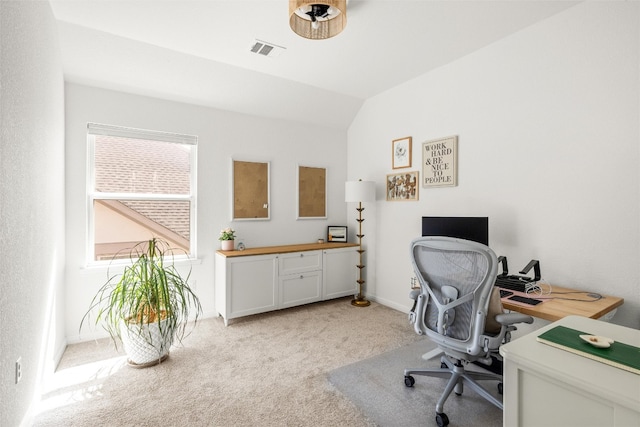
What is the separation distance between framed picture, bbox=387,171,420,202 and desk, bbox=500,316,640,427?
2511mm

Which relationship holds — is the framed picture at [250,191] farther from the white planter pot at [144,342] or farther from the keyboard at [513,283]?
the keyboard at [513,283]

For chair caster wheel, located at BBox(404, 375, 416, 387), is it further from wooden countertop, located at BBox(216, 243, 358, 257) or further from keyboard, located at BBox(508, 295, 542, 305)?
wooden countertop, located at BBox(216, 243, 358, 257)

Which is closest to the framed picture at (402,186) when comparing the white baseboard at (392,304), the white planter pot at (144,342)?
the white baseboard at (392,304)

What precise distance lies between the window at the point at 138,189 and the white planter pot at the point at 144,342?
1104mm

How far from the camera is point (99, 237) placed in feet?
10.3

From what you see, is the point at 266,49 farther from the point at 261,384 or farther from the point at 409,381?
the point at 409,381

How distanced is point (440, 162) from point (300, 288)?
2.21 meters

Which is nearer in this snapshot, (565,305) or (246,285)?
(565,305)

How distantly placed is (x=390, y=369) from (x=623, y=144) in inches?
91.2

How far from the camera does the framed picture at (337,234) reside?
4453mm

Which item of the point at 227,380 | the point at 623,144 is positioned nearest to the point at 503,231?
the point at 623,144

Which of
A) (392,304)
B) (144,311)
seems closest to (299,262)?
(392,304)

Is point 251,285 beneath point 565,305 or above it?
beneath

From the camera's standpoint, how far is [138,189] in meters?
3.30
